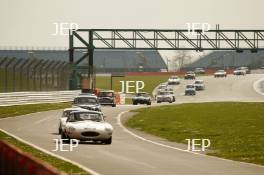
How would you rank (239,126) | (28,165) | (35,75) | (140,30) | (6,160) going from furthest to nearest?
(140,30), (35,75), (239,126), (6,160), (28,165)

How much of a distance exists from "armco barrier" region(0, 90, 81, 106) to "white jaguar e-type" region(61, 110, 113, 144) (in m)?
29.4

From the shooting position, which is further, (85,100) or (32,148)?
(85,100)

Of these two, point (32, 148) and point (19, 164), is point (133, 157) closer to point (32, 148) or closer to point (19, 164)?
point (32, 148)

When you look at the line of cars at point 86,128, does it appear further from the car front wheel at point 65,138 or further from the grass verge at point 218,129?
the grass verge at point 218,129

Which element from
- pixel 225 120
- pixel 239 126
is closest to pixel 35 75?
pixel 225 120

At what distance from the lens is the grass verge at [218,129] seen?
2616 cm

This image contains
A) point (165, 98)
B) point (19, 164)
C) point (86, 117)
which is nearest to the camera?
point (19, 164)

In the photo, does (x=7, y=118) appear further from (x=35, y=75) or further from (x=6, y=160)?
(x=6, y=160)

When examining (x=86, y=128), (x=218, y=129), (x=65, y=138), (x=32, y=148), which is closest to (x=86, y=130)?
(x=86, y=128)

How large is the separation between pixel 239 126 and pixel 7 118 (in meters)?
13.2

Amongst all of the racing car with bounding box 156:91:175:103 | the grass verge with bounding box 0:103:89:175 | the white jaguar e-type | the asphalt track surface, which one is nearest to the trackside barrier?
the grass verge with bounding box 0:103:89:175

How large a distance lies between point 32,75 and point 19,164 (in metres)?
49.6

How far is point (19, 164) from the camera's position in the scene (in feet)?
39.3

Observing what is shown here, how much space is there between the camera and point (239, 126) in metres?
38.4
